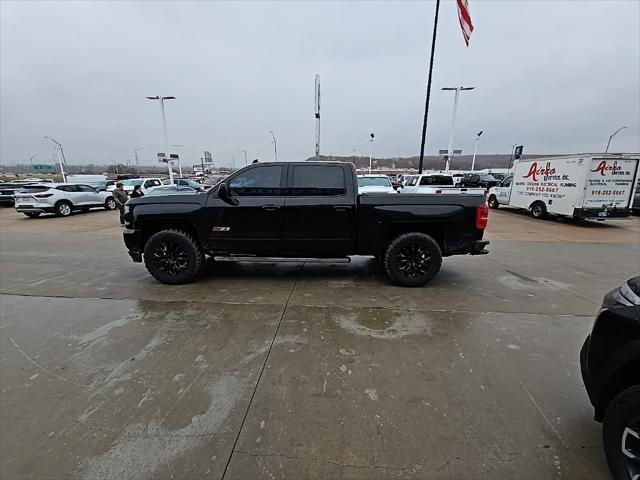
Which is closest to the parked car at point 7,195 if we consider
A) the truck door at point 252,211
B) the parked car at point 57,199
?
the parked car at point 57,199

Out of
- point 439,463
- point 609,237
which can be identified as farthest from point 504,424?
point 609,237

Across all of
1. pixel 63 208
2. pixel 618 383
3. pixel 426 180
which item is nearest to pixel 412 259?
pixel 618 383

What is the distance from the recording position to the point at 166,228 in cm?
484

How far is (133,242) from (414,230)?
438cm

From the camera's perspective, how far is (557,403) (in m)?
2.29

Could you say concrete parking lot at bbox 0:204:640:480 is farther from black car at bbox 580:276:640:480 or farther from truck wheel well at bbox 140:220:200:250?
truck wheel well at bbox 140:220:200:250

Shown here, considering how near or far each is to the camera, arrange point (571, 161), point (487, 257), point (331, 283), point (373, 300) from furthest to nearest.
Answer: point (571, 161) < point (487, 257) < point (331, 283) < point (373, 300)

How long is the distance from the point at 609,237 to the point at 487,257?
6021 millimetres

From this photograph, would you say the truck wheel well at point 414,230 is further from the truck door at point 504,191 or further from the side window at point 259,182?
the truck door at point 504,191

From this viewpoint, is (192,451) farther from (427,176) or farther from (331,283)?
Answer: (427,176)

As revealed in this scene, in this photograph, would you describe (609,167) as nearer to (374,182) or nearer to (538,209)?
(538,209)

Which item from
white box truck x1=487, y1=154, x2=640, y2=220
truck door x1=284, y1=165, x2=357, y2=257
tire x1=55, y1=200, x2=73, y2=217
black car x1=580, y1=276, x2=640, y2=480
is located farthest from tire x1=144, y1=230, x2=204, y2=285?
tire x1=55, y1=200, x2=73, y2=217

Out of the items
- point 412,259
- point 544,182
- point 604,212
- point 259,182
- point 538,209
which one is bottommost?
point 538,209

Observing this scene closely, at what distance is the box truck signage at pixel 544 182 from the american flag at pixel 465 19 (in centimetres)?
754
